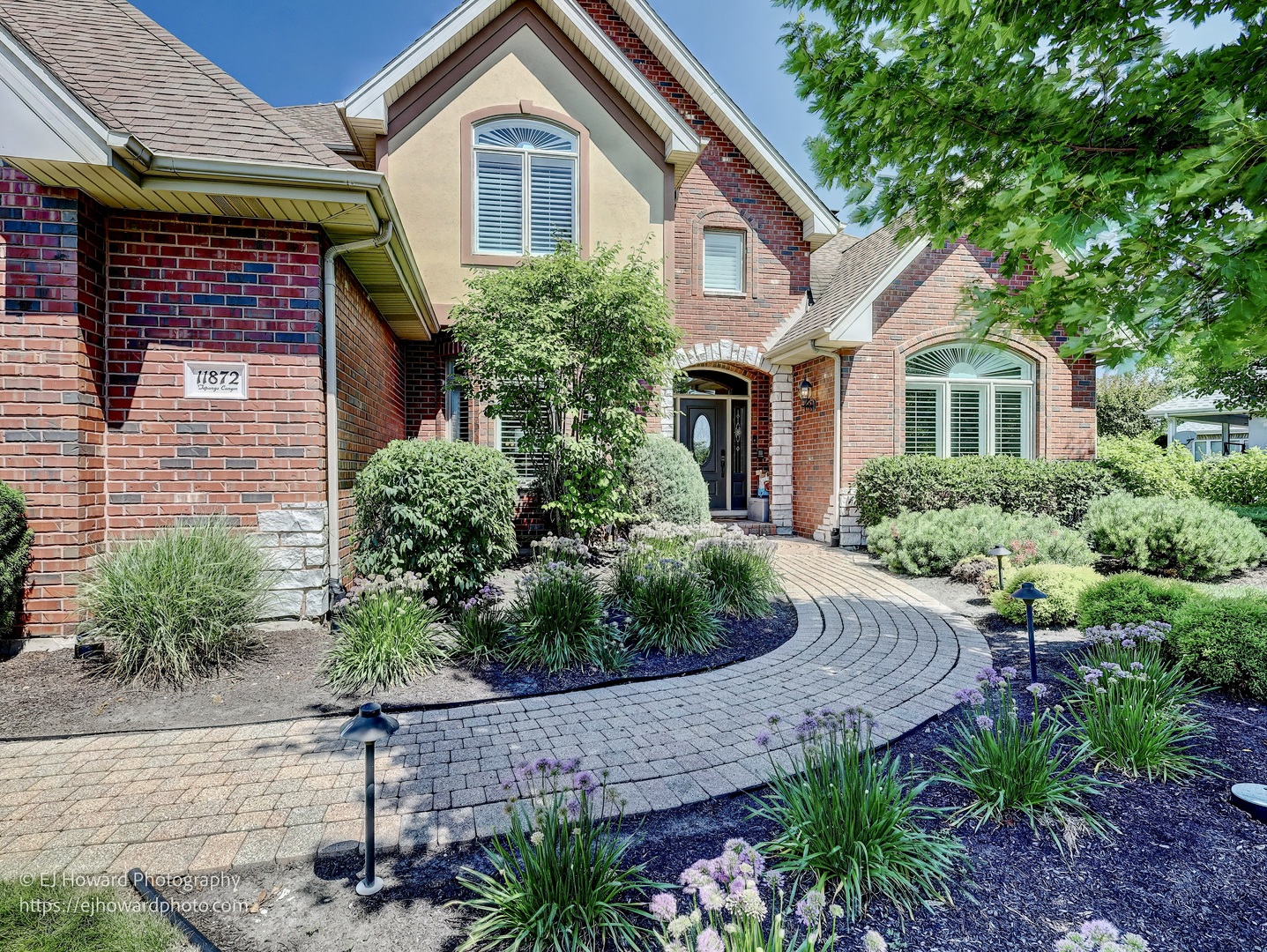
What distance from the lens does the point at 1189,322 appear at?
3.00 meters

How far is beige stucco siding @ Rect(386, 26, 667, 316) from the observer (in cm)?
928

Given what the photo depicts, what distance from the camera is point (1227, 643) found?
12.6ft

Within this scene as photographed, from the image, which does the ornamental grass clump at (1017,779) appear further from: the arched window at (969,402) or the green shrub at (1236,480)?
the green shrub at (1236,480)

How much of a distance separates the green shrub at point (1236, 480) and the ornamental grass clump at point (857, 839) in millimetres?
13866

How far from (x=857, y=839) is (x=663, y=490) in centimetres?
637

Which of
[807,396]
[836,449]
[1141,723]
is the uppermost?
[807,396]

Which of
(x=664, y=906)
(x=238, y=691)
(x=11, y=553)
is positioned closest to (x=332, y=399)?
(x=11, y=553)

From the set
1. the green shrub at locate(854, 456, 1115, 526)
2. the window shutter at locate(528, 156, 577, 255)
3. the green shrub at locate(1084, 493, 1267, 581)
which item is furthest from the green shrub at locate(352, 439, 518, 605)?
the green shrub at locate(1084, 493, 1267, 581)

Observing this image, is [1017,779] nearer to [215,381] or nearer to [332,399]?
[332,399]

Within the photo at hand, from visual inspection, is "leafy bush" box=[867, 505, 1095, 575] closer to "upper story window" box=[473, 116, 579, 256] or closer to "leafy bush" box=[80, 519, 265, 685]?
"upper story window" box=[473, 116, 579, 256]

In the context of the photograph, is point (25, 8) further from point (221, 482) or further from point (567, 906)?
point (567, 906)

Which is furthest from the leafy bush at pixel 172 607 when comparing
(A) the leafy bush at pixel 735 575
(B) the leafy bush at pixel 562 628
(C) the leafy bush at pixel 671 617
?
(A) the leafy bush at pixel 735 575

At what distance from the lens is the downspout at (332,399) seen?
17.8 feet

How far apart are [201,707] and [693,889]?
Answer: 3638mm
